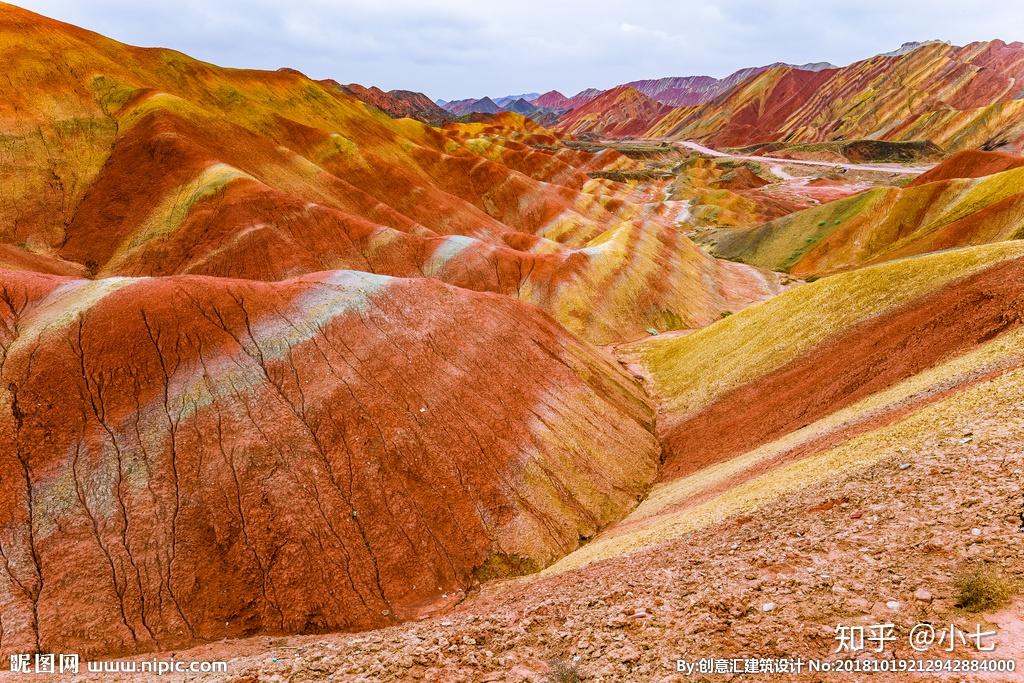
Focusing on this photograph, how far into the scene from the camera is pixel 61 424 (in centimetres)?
2283

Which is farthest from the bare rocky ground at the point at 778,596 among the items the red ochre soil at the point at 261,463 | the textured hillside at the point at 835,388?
the red ochre soil at the point at 261,463

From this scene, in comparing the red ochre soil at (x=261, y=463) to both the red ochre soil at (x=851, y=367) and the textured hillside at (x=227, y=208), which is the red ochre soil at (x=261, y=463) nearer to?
the red ochre soil at (x=851, y=367)

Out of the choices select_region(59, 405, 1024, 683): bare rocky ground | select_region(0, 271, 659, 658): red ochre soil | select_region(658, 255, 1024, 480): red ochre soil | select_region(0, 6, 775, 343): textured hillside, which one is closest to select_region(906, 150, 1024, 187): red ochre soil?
select_region(0, 6, 775, 343): textured hillside

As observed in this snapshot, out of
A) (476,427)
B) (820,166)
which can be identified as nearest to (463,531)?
(476,427)

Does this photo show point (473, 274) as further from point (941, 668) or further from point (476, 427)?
point (941, 668)

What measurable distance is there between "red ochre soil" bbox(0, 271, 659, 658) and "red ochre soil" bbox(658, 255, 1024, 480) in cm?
449

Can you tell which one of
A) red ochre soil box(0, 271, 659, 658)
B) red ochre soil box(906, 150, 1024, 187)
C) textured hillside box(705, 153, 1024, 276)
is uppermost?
red ochre soil box(906, 150, 1024, 187)

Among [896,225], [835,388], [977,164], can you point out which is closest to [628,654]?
[835,388]

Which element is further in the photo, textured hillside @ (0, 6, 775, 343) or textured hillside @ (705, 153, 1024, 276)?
textured hillside @ (0, 6, 775, 343)

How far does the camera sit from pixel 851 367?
30062 mm

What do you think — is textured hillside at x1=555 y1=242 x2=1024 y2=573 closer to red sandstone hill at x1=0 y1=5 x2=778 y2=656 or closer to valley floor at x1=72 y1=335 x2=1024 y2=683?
valley floor at x1=72 y1=335 x2=1024 y2=683

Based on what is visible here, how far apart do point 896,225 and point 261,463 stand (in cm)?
9084

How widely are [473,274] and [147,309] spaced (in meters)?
40.8

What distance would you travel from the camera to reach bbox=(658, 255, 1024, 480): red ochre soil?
25234 millimetres
